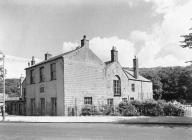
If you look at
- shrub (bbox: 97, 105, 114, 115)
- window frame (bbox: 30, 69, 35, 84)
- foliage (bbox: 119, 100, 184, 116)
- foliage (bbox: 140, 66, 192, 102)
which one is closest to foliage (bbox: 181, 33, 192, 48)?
foliage (bbox: 119, 100, 184, 116)

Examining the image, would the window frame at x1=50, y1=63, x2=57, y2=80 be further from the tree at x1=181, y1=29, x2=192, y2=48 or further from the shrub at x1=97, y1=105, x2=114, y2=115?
the tree at x1=181, y1=29, x2=192, y2=48

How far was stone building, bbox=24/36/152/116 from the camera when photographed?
95.6 feet

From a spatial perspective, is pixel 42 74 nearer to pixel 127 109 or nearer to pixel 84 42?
pixel 84 42

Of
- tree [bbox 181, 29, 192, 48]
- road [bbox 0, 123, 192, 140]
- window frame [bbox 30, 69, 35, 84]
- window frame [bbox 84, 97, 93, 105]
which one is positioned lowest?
road [bbox 0, 123, 192, 140]

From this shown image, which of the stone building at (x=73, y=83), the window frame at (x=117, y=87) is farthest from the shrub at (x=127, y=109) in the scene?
the window frame at (x=117, y=87)

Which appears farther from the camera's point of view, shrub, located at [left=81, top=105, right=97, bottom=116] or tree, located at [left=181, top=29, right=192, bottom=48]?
shrub, located at [left=81, top=105, right=97, bottom=116]

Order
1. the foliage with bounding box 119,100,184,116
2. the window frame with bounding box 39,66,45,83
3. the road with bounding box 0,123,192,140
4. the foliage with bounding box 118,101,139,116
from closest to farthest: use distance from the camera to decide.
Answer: the road with bounding box 0,123,192,140
the foliage with bounding box 119,100,184,116
the foliage with bounding box 118,101,139,116
the window frame with bounding box 39,66,45,83

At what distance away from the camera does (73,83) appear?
29.7 metres

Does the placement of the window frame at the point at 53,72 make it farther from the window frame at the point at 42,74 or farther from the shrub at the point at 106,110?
the shrub at the point at 106,110

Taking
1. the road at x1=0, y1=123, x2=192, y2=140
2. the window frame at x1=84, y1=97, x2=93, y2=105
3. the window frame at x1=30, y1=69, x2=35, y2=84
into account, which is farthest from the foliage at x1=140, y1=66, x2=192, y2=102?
the road at x1=0, y1=123, x2=192, y2=140

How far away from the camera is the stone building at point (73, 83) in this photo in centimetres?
2914

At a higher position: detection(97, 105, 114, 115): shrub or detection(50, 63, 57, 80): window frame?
detection(50, 63, 57, 80): window frame

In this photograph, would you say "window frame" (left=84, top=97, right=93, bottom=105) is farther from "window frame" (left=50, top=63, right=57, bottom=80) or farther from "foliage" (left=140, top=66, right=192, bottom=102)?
"foliage" (left=140, top=66, right=192, bottom=102)

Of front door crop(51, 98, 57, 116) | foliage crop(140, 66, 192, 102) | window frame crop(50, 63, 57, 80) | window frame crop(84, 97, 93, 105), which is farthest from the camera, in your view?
foliage crop(140, 66, 192, 102)
